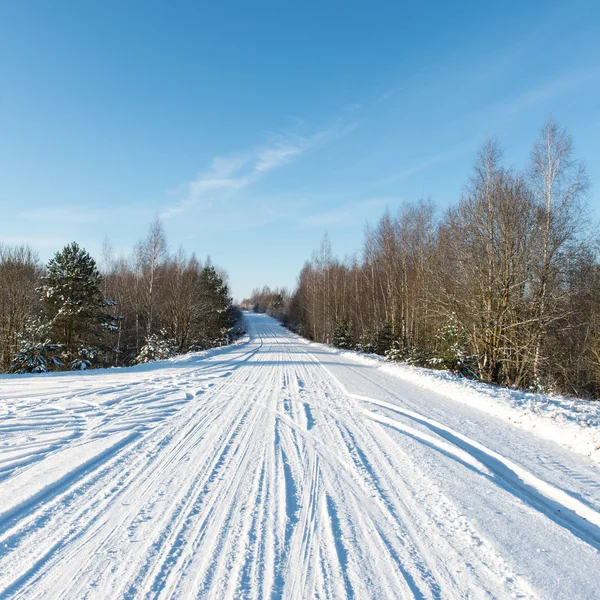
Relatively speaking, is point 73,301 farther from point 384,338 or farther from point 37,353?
point 384,338

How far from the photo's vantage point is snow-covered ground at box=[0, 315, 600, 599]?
93.4 inches

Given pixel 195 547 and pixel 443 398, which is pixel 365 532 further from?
pixel 443 398

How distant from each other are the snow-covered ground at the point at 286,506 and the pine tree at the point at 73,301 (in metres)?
13.6

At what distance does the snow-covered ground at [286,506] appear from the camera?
2373 mm

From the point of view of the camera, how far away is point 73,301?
1878 centimetres

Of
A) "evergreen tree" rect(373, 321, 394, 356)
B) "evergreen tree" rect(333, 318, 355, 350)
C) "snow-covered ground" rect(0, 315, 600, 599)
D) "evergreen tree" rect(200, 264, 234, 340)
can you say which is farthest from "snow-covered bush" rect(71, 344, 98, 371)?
"evergreen tree" rect(333, 318, 355, 350)

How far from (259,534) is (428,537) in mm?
1372

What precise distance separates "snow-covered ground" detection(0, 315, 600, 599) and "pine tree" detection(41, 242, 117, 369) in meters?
13.6

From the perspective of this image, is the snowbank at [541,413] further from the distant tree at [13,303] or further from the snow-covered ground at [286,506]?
the distant tree at [13,303]

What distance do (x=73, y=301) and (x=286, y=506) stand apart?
19475mm

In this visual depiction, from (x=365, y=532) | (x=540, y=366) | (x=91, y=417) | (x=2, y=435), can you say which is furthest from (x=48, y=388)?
(x=540, y=366)

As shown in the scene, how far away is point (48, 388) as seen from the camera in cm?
839

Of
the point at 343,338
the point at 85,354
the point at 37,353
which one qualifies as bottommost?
the point at 85,354

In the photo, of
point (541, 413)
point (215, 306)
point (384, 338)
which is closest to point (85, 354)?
point (215, 306)
